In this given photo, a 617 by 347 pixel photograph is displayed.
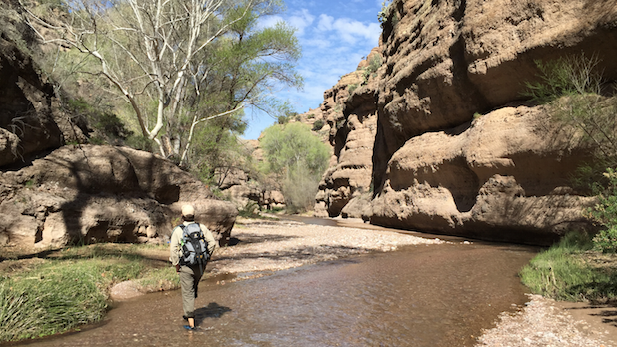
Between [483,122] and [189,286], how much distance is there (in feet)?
42.6

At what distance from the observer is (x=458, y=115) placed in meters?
16.5

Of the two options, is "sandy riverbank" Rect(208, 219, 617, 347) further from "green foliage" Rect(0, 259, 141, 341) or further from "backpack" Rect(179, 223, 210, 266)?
"backpack" Rect(179, 223, 210, 266)

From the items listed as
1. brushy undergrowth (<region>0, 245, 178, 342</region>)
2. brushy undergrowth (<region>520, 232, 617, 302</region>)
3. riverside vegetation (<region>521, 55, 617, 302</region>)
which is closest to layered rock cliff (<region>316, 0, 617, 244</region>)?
riverside vegetation (<region>521, 55, 617, 302</region>)

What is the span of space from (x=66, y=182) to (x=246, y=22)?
41.3 ft

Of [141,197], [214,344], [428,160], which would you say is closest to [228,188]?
[428,160]

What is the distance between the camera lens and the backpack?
15.3ft

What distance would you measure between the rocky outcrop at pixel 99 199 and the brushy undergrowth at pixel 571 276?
7786 millimetres

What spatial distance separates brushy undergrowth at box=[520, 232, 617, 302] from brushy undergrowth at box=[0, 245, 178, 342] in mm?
6451

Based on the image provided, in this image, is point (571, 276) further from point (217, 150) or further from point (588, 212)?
point (217, 150)

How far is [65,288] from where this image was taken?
4.94m

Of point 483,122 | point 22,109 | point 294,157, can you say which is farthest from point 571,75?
point 294,157

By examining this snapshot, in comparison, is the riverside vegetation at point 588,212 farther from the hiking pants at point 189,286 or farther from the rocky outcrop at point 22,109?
the rocky outcrop at point 22,109

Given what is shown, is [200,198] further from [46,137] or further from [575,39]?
[575,39]

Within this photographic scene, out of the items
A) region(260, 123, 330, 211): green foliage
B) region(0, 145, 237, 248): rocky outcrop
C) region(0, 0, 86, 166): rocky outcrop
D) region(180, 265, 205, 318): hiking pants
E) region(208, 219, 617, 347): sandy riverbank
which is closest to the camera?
region(208, 219, 617, 347): sandy riverbank
